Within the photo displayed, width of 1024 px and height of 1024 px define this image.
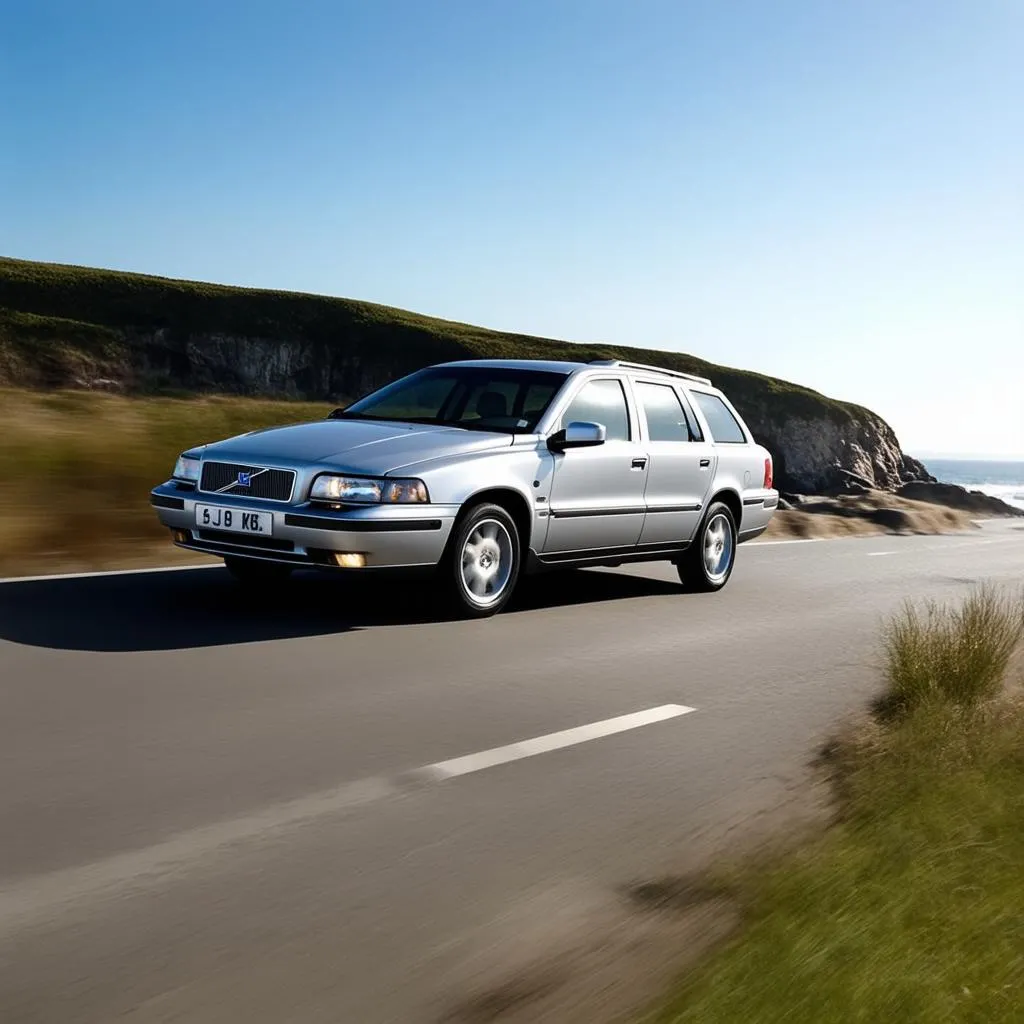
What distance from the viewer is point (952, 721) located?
6.04 metres

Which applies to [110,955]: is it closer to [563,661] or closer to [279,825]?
[279,825]

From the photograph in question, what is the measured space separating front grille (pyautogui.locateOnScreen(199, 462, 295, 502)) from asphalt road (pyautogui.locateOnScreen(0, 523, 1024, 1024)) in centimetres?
76

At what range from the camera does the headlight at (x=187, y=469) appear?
929 cm

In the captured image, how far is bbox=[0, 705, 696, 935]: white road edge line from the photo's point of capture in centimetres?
387

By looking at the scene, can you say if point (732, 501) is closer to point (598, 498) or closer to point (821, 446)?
point (598, 498)

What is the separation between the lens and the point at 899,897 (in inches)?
147

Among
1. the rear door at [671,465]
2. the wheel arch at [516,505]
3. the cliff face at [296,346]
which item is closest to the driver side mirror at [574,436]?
the wheel arch at [516,505]

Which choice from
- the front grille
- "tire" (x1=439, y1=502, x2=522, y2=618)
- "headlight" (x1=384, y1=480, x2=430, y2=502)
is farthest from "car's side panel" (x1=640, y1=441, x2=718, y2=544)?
the front grille

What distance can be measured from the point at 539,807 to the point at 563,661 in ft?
10.1

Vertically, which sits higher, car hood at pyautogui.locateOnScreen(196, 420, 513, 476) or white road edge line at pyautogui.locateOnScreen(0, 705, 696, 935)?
car hood at pyautogui.locateOnScreen(196, 420, 513, 476)

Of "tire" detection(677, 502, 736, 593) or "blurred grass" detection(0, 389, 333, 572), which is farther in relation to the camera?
"tire" detection(677, 502, 736, 593)

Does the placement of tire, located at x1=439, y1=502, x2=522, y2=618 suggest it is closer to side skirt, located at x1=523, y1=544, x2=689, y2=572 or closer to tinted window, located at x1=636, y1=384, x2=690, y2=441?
side skirt, located at x1=523, y1=544, x2=689, y2=572

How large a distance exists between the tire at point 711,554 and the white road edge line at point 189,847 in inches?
236

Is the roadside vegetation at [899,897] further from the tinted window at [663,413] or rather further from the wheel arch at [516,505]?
the tinted window at [663,413]
